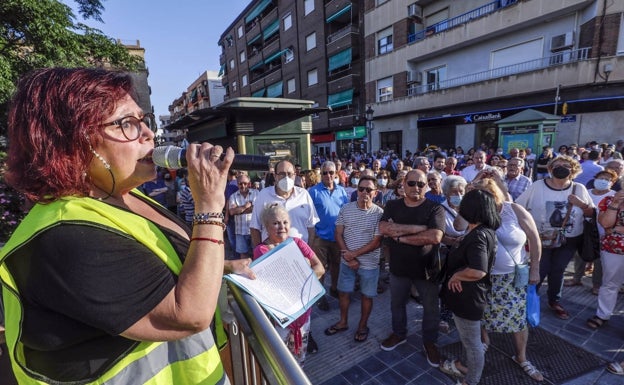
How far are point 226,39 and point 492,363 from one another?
147 feet

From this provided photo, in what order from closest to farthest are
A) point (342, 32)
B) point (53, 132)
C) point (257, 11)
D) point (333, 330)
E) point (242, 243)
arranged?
point (53, 132) → point (333, 330) → point (242, 243) → point (342, 32) → point (257, 11)

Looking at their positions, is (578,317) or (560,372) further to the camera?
(578,317)

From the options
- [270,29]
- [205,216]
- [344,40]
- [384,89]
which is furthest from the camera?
[270,29]

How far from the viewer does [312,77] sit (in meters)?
26.6

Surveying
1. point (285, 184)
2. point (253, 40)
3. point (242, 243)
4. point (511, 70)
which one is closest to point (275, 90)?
point (253, 40)

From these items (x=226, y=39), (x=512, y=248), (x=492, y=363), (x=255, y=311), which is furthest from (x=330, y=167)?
(x=226, y=39)

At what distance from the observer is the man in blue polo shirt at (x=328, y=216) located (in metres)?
4.41

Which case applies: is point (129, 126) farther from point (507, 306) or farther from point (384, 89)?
point (384, 89)

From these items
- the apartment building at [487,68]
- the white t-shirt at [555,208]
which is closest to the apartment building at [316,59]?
the apartment building at [487,68]

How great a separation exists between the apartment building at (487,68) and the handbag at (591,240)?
8647 mm

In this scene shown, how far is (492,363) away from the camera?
2.99m

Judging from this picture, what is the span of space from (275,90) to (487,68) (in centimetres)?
2031

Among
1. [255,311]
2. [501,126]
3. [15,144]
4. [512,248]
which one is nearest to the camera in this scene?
[15,144]

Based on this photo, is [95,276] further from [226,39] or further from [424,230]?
[226,39]
